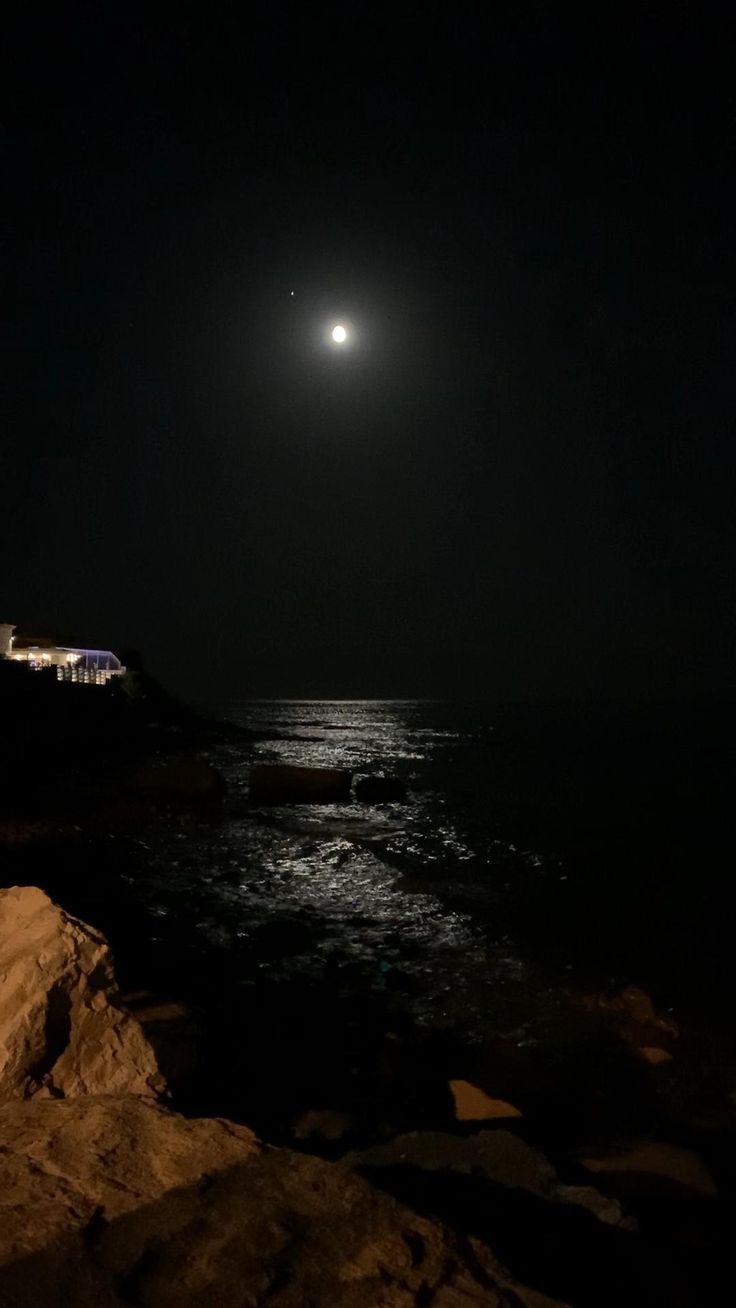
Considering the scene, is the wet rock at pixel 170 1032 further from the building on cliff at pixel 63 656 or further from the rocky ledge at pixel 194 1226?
the building on cliff at pixel 63 656

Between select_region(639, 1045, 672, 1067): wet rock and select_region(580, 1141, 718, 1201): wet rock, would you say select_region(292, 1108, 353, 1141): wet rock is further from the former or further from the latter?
select_region(639, 1045, 672, 1067): wet rock

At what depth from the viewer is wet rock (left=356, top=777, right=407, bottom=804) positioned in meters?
30.7

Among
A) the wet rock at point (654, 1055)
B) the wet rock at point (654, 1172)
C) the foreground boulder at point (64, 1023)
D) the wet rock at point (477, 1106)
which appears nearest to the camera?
the foreground boulder at point (64, 1023)

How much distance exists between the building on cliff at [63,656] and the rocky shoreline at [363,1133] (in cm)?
4878

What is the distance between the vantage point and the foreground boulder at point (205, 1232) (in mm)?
2291

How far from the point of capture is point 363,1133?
6.50 m

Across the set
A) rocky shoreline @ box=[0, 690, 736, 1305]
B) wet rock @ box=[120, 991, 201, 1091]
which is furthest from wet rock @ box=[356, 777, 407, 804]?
wet rock @ box=[120, 991, 201, 1091]

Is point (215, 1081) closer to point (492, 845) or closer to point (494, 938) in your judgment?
point (494, 938)

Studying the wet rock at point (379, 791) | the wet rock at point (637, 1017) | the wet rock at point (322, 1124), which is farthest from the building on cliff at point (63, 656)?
the wet rock at point (322, 1124)

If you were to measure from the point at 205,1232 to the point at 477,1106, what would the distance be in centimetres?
A: 523

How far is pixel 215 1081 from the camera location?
24.0 feet

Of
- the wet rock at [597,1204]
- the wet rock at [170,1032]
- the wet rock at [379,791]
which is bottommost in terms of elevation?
the wet rock at [379,791]

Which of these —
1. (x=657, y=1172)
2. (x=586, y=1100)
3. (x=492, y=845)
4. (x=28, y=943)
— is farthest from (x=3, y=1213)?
(x=492, y=845)

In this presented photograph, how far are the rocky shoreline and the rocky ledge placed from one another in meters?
0.01
